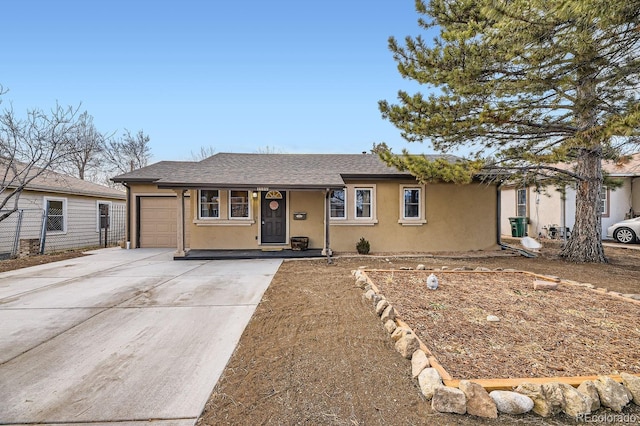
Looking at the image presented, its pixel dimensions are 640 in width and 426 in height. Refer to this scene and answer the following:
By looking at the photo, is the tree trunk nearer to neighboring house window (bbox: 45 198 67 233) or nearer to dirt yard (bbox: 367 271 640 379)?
dirt yard (bbox: 367 271 640 379)

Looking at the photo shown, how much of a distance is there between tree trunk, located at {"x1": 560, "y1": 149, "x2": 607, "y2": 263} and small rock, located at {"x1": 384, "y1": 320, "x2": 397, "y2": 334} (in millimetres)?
7972

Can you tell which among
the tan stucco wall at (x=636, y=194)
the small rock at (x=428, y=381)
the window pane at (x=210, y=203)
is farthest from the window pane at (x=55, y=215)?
the tan stucco wall at (x=636, y=194)

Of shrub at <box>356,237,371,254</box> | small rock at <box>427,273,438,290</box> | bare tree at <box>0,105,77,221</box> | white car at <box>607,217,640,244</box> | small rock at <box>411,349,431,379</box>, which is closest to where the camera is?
small rock at <box>411,349,431,379</box>

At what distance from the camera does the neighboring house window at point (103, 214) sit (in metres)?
14.5

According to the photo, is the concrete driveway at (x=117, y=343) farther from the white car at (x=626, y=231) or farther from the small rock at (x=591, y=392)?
the white car at (x=626, y=231)

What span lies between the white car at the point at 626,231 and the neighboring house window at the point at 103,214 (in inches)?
907

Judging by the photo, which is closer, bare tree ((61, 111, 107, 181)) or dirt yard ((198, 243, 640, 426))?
dirt yard ((198, 243, 640, 426))

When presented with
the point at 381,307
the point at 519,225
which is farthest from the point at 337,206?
the point at 519,225

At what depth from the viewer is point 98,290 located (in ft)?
17.8

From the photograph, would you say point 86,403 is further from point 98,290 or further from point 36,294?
point 36,294

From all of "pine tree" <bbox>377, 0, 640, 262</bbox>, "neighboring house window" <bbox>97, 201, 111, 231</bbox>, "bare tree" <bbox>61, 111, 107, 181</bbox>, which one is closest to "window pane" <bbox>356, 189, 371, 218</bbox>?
"pine tree" <bbox>377, 0, 640, 262</bbox>

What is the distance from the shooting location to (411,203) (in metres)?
10.5

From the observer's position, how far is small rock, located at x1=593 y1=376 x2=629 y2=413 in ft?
6.82

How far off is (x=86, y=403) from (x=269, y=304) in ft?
8.25
